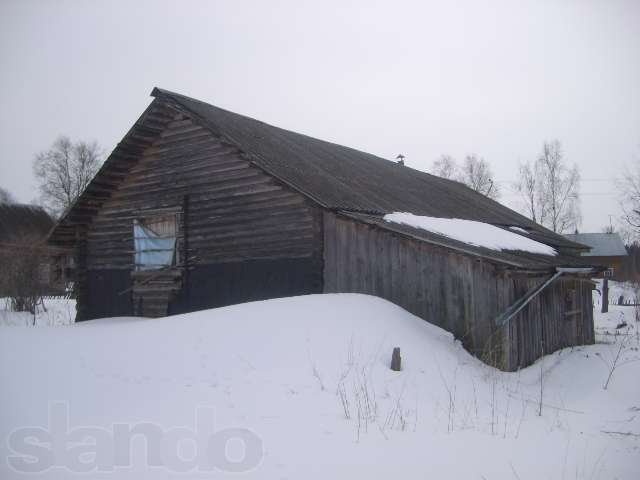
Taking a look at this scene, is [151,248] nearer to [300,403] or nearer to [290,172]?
[290,172]

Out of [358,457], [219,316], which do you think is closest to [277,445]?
[358,457]

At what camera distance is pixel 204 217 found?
12734 mm

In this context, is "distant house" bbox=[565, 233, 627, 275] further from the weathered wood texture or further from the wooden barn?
the weathered wood texture

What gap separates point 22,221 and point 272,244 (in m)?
35.6

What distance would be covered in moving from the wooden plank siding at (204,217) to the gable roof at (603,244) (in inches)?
2030

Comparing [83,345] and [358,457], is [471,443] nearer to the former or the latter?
[358,457]

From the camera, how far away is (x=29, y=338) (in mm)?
9008

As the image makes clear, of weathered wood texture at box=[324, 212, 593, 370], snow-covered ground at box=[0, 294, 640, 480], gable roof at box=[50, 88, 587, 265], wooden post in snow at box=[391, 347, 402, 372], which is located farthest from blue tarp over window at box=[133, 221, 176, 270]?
wooden post in snow at box=[391, 347, 402, 372]

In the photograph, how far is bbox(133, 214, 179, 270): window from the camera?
1323 centimetres

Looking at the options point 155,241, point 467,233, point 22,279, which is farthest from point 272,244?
point 22,279

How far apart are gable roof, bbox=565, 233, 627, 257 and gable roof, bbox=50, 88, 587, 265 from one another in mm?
42853

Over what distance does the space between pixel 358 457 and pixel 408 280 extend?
17.8 ft

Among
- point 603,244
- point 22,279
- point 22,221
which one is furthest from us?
point 603,244

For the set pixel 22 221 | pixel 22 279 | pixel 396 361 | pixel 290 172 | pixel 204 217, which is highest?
pixel 22 221
